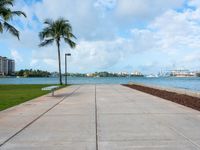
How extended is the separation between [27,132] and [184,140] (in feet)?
12.9

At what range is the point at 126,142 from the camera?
305 inches

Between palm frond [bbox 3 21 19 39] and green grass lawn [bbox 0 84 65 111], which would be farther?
palm frond [bbox 3 21 19 39]

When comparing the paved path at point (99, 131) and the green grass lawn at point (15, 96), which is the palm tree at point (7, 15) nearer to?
the green grass lawn at point (15, 96)

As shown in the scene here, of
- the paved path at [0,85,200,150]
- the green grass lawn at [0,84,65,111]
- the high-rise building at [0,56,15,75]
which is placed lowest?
the paved path at [0,85,200,150]

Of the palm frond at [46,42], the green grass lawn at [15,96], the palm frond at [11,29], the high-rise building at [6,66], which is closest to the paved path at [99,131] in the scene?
the green grass lawn at [15,96]

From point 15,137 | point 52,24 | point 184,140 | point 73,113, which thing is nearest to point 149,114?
point 73,113

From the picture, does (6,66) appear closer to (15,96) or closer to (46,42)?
(46,42)

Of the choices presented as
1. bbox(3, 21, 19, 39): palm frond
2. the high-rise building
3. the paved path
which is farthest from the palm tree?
the high-rise building

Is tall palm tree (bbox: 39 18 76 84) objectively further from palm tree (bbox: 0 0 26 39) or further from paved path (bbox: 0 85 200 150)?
paved path (bbox: 0 85 200 150)

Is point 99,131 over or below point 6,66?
below

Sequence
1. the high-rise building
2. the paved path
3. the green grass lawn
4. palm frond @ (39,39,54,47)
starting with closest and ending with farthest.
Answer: the paved path < the green grass lawn < palm frond @ (39,39,54,47) < the high-rise building

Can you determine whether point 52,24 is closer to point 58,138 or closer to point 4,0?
point 4,0

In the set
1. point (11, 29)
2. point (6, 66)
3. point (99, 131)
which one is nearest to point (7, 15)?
point (11, 29)

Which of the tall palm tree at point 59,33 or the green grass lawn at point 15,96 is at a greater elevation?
the tall palm tree at point 59,33
